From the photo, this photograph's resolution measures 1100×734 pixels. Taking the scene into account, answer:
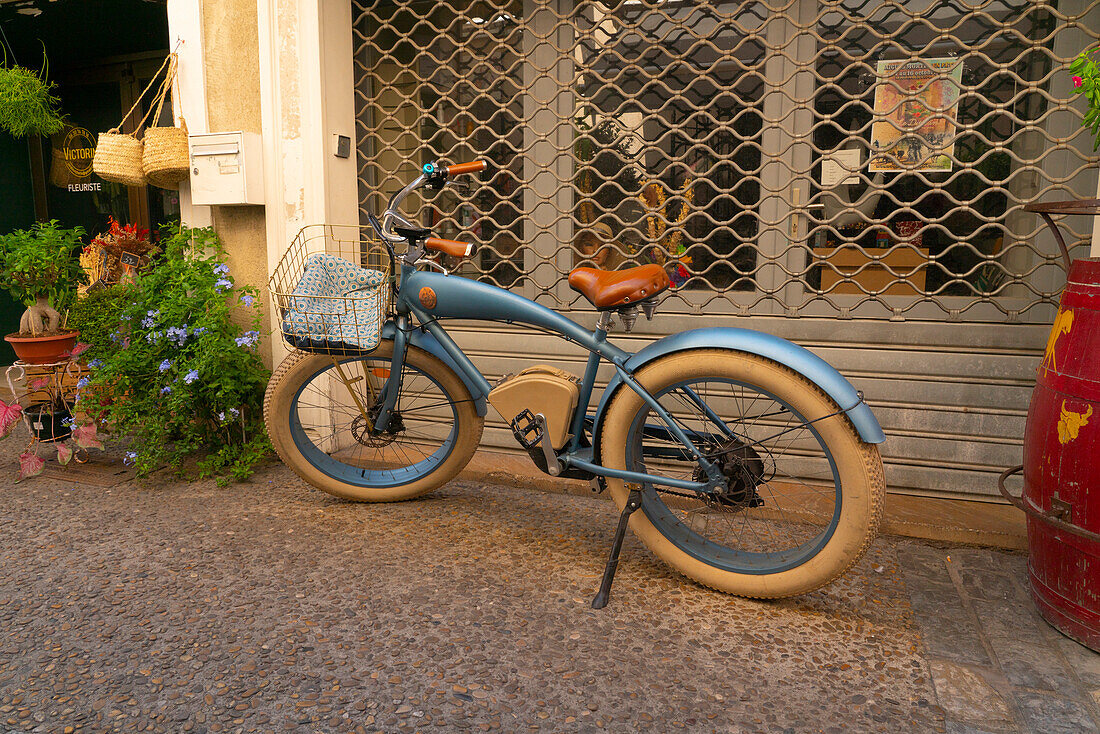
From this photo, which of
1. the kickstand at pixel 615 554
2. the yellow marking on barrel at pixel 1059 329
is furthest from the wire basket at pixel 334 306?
the yellow marking on barrel at pixel 1059 329

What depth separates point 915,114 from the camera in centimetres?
353

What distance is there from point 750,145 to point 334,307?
218 cm

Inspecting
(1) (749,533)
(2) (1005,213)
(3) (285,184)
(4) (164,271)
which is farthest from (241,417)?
(2) (1005,213)

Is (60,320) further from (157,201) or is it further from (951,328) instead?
(951,328)

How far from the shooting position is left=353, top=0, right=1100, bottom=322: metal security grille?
3400 millimetres

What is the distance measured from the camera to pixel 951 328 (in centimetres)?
346

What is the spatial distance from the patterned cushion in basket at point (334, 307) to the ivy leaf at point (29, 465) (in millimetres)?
1858

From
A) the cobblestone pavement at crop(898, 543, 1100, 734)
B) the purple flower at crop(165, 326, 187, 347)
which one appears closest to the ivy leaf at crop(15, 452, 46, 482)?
the purple flower at crop(165, 326, 187, 347)

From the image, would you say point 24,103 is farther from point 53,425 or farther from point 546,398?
point 546,398

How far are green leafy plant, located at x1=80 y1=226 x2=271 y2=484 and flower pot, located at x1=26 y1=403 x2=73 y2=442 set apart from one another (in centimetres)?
29

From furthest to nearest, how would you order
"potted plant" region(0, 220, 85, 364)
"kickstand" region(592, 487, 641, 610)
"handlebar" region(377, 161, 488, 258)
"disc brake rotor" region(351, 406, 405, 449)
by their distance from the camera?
"potted plant" region(0, 220, 85, 364) < "disc brake rotor" region(351, 406, 405, 449) < "handlebar" region(377, 161, 488, 258) < "kickstand" region(592, 487, 641, 610)

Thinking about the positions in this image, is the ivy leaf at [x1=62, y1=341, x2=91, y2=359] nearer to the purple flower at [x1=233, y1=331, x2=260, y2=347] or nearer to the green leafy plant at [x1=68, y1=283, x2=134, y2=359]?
the green leafy plant at [x1=68, y1=283, x2=134, y2=359]

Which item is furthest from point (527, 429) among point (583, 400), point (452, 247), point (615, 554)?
point (452, 247)

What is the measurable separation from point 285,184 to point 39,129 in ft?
9.63
